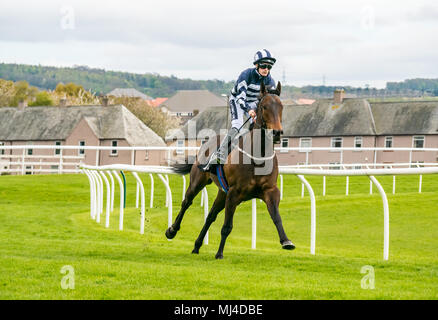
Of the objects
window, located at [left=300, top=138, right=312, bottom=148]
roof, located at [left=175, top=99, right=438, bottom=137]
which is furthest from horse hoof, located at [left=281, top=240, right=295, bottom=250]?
window, located at [left=300, top=138, right=312, bottom=148]

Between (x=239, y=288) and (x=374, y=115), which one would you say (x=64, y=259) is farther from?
(x=374, y=115)

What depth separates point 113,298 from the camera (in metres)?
5.51

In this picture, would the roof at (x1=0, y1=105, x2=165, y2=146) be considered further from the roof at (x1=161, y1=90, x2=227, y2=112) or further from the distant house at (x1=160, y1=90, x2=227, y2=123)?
the roof at (x1=161, y1=90, x2=227, y2=112)

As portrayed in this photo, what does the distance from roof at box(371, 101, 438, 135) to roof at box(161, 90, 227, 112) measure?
105617mm

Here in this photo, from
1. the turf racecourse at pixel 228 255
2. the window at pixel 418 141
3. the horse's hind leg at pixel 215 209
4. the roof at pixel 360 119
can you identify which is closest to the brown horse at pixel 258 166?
the horse's hind leg at pixel 215 209

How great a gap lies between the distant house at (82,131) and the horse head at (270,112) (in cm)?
5265

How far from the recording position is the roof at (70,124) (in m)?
64.9

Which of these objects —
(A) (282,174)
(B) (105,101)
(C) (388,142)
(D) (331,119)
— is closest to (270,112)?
(A) (282,174)

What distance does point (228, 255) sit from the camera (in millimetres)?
8367

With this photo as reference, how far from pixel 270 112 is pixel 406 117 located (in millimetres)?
54357

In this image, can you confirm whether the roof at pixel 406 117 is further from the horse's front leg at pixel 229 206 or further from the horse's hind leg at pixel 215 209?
the horse's front leg at pixel 229 206

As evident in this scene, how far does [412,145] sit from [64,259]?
5402 centimetres
